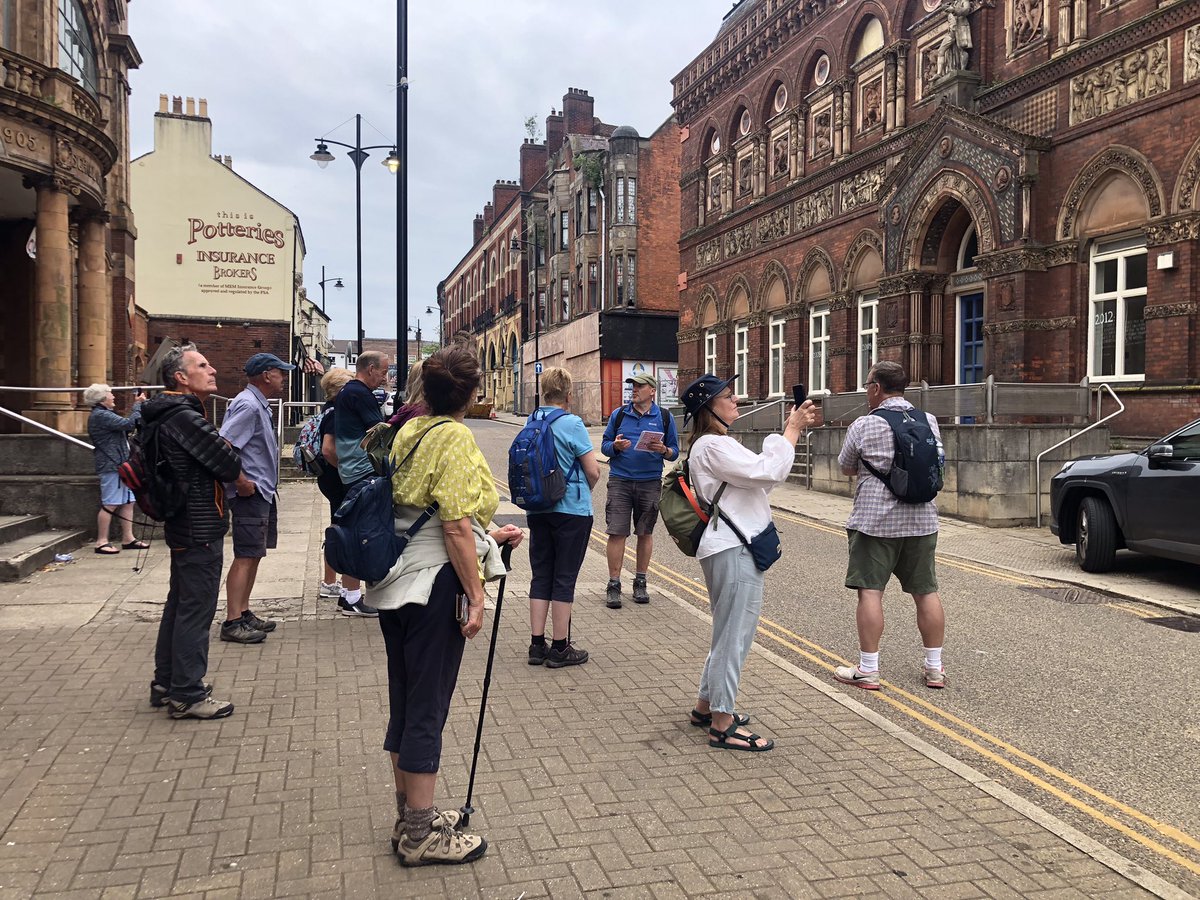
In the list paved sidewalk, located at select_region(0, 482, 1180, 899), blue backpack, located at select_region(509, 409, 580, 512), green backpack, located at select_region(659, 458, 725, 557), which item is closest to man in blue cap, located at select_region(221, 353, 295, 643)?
paved sidewalk, located at select_region(0, 482, 1180, 899)

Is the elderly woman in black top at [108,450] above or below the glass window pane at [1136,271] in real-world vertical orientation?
below

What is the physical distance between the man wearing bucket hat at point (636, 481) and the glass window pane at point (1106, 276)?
11.2m

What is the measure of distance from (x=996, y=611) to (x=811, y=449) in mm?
11222

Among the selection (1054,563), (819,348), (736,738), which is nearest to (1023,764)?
(736,738)

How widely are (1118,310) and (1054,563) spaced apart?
696cm

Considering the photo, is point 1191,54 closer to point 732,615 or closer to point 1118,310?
point 1118,310

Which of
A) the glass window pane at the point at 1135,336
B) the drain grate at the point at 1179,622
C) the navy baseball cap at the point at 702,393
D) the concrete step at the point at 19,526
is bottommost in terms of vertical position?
the drain grate at the point at 1179,622

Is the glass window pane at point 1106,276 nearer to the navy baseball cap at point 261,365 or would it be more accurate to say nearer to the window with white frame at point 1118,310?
the window with white frame at point 1118,310

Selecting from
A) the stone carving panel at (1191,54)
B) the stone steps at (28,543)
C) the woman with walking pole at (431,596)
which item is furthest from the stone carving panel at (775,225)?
the woman with walking pole at (431,596)

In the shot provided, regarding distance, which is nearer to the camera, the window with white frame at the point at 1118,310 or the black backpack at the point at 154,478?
the black backpack at the point at 154,478

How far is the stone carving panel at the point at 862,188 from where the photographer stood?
69.7 feet

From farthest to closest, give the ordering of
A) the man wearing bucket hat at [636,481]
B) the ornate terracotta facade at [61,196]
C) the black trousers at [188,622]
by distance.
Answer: the ornate terracotta facade at [61,196], the man wearing bucket hat at [636,481], the black trousers at [188,622]

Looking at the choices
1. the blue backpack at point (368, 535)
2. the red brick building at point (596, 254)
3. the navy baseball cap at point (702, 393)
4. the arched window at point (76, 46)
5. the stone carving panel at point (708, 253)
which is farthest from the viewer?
the red brick building at point (596, 254)

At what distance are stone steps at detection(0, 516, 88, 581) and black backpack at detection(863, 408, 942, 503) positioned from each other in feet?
25.1
